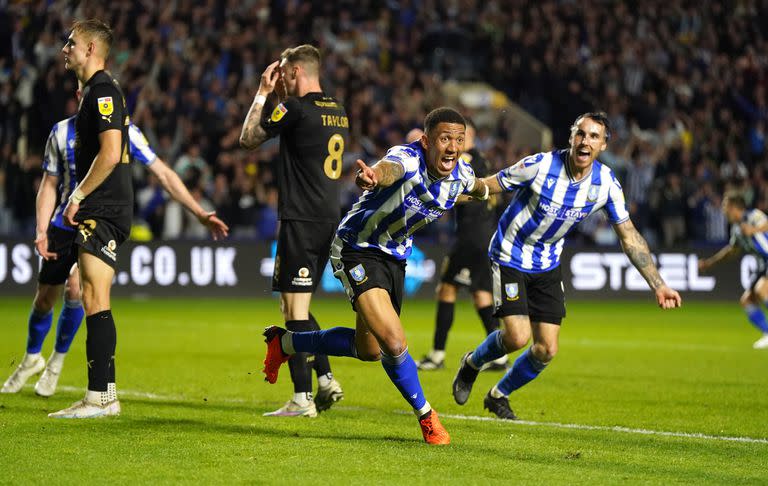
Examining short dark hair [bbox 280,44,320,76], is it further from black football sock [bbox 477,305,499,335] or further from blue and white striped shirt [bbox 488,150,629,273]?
black football sock [bbox 477,305,499,335]

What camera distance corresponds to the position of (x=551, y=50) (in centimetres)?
2670

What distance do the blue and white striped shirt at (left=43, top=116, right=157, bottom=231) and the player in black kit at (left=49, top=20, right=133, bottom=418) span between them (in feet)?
2.29

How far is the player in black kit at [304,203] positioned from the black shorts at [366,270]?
2.60 ft

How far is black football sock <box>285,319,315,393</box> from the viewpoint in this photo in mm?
7832

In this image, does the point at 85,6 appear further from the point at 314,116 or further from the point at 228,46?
the point at 314,116

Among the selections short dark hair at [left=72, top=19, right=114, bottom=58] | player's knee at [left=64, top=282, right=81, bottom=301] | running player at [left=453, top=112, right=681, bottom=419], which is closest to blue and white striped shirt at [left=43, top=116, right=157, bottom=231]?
player's knee at [left=64, top=282, right=81, bottom=301]

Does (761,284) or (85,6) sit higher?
→ (85,6)

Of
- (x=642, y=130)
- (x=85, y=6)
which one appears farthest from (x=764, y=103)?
(x=85, y=6)

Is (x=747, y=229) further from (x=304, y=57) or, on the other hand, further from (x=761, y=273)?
(x=304, y=57)

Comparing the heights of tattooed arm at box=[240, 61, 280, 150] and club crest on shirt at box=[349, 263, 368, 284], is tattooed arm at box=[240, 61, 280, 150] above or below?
above

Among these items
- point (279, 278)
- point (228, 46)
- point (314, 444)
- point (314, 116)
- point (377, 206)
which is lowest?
point (314, 444)

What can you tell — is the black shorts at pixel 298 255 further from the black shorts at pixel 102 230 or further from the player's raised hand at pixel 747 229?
the player's raised hand at pixel 747 229

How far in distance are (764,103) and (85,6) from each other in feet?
48.3

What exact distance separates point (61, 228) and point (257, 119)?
1.73m
